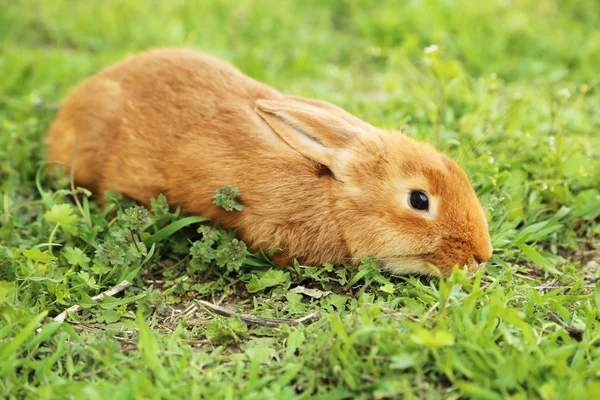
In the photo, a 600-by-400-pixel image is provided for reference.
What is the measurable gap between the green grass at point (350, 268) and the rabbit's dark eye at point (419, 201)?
373 millimetres

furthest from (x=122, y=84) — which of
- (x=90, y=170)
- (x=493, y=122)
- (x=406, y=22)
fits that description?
(x=406, y=22)

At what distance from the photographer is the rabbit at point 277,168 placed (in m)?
3.28

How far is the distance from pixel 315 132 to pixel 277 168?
0.91ft

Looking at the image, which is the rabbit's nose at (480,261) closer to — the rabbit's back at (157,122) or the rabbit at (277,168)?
the rabbit at (277,168)

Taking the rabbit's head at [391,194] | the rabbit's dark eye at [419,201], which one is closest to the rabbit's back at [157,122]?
the rabbit's head at [391,194]

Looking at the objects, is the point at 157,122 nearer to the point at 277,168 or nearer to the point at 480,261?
the point at 277,168

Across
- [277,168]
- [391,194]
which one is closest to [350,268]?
[391,194]

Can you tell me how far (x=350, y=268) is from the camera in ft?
11.4

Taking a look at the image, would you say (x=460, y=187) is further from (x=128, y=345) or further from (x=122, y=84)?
(x=122, y=84)

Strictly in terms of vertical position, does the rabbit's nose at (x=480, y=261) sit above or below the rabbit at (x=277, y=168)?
below

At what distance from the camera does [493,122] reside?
4594 millimetres

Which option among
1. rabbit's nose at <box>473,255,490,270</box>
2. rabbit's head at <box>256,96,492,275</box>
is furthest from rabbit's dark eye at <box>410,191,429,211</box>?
rabbit's nose at <box>473,255,490,270</box>

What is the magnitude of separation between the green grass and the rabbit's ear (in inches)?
23.6

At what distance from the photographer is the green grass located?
2707mm
